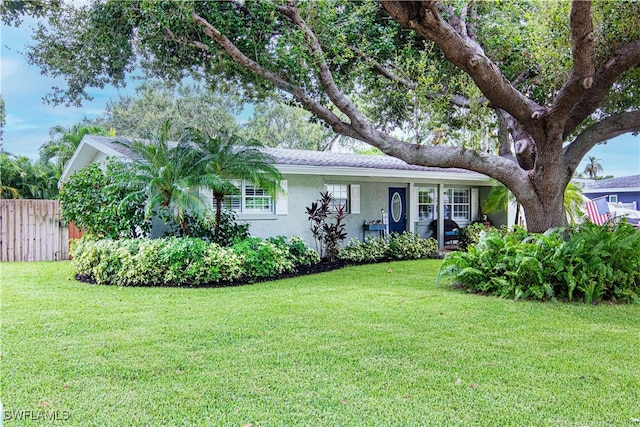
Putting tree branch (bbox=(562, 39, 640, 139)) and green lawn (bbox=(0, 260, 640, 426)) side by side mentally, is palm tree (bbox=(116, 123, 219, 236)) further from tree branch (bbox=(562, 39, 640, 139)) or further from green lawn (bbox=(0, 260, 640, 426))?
tree branch (bbox=(562, 39, 640, 139))

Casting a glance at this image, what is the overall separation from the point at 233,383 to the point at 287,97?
27.5ft

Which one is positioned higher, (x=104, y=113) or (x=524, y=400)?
(x=104, y=113)

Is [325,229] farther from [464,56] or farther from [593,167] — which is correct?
[593,167]

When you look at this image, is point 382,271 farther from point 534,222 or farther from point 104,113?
point 104,113

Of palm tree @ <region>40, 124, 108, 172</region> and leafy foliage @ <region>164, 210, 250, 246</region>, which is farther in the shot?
palm tree @ <region>40, 124, 108, 172</region>

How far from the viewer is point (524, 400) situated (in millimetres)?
3670

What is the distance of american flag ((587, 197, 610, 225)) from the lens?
17719mm

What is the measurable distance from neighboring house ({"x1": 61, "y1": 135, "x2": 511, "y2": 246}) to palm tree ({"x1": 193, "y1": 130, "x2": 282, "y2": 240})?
1116 millimetres

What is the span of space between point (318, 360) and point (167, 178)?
633cm

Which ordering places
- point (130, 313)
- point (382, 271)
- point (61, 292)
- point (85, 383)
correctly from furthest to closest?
point (382, 271) → point (61, 292) → point (130, 313) → point (85, 383)

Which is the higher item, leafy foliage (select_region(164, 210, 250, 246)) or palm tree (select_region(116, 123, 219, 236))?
palm tree (select_region(116, 123, 219, 236))

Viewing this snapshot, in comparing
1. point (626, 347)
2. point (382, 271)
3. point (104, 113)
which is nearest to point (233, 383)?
point (626, 347)

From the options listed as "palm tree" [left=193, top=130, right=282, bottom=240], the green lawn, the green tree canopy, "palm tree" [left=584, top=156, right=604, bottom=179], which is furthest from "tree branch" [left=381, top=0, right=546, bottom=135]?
"palm tree" [left=584, top=156, right=604, bottom=179]

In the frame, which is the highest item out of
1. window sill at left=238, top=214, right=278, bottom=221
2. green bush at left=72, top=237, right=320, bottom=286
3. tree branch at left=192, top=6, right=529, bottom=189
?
tree branch at left=192, top=6, right=529, bottom=189
